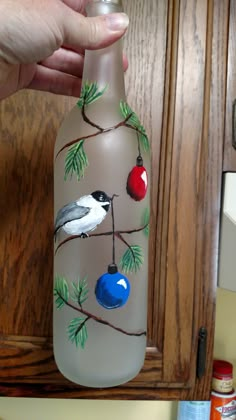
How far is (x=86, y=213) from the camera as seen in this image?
1.69 ft

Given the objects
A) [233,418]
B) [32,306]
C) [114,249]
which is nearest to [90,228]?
[114,249]

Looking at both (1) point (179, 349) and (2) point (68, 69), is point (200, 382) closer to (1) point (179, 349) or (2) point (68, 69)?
(1) point (179, 349)

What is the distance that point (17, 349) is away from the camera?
66 centimetres

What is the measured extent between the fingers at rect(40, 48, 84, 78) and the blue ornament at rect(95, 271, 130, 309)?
328 millimetres

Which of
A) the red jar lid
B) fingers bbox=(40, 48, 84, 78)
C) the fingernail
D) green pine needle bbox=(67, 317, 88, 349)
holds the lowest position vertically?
the red jar lid

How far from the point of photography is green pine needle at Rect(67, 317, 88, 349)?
0.52m

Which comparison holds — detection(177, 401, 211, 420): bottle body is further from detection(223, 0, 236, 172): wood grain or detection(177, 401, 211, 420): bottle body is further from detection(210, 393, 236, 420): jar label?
detection(223, 0, 236, 172): wood grain

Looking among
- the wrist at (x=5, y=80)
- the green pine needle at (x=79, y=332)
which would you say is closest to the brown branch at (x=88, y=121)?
the wrist at (x=5, y=80)

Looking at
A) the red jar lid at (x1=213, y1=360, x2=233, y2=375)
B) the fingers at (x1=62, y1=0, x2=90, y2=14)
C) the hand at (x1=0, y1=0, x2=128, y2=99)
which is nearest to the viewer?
the hand at (x1=0, y1=0, x2=128, y2=99)

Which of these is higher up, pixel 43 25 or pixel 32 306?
pixel 43 25

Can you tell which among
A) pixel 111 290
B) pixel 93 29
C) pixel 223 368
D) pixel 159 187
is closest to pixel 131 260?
pixel 111 290

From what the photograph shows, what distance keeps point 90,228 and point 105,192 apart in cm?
4

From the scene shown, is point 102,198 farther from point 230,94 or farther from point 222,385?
point 222,385

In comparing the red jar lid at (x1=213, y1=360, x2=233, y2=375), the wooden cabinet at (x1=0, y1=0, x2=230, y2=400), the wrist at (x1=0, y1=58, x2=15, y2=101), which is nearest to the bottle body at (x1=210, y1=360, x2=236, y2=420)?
the red jar lid at (x1=213, y1=360, x2=233, y2=375)
